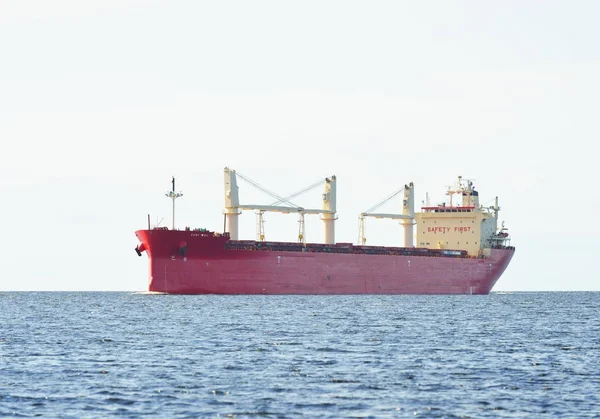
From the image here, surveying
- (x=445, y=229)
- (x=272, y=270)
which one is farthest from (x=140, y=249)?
(x=445, y=229)

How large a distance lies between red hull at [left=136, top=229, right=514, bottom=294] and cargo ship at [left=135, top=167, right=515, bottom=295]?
0.25 feet

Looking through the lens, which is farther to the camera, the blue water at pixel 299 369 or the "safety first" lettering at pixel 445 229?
the "safety first" lettering at pixel 445 229

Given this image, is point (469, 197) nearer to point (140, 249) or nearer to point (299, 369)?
point (140, 249)

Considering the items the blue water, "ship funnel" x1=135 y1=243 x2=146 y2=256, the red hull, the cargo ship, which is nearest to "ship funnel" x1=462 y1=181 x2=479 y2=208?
the cargo ship

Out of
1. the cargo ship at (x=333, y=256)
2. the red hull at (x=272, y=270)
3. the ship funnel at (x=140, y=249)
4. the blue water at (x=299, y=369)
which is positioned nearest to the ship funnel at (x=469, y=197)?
the cargo ship at (x=333, y=256)

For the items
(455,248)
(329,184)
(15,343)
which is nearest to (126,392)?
(15,343)

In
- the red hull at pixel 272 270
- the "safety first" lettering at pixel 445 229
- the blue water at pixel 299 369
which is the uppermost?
the "safety first" lettering at pixel 445 229

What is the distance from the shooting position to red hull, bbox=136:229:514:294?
7750 centimetres

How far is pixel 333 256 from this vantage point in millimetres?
84500

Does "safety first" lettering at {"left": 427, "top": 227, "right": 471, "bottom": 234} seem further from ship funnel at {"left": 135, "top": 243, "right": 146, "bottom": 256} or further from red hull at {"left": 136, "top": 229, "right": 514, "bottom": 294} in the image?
ship funnel at {"left": 135, "top": 243, "right": 146, "bottom": 256}

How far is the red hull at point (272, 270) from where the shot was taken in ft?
254

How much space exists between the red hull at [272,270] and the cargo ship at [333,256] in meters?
0.08

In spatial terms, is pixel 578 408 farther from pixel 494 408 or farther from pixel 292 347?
pixel 292 347

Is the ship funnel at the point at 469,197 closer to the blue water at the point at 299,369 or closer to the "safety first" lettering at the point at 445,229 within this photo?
the "safety first" lettering at the point at 445,229
